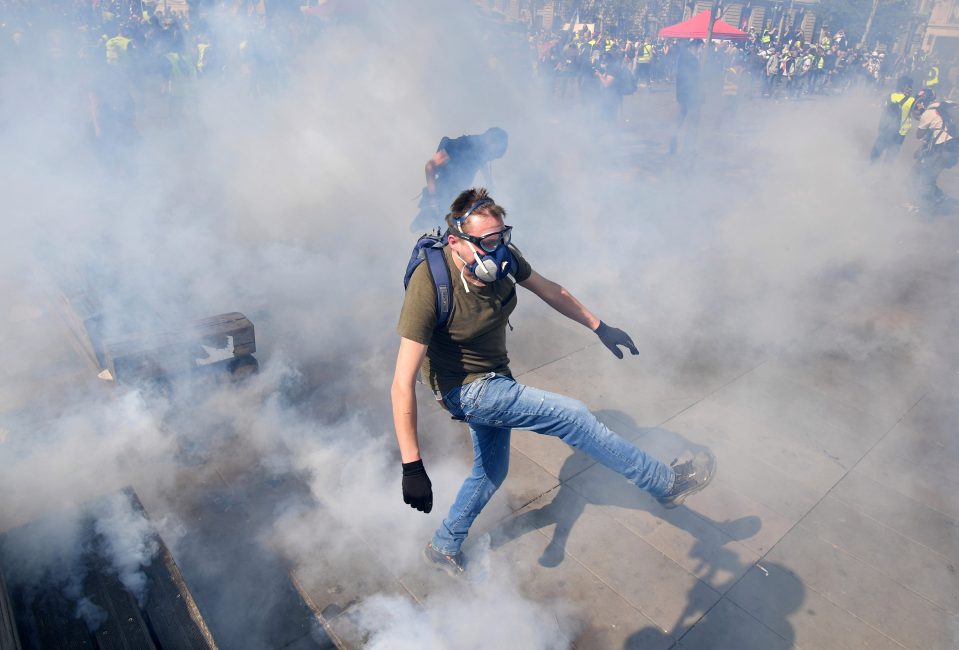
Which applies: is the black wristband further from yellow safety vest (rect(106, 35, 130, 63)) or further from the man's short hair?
yellow safety vest (rect(106, 35, 130, 63))

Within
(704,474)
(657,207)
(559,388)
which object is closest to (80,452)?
(559,388)

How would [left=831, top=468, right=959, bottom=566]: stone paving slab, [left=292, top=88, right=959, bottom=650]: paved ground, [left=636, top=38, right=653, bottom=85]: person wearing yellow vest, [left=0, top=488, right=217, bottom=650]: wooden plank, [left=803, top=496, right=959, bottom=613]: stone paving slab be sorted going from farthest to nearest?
[left=636, top=38, right=653, bottom=85]: person wearing yellow vest, [left=831, top=468, right=959, bottom=566]: stone paving slab, [left=803, top=496, right=959, bottom=613]: stone paving slab, [left=292, top=88, right=959, bottom=650]: paved ground, [left=0, top=488, right=217, bottom=650]: wooden plank

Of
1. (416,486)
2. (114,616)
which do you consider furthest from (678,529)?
(114,616)

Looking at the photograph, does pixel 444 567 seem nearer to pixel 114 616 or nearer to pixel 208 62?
pixel 114 616

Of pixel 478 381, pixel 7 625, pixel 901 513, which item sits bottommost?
pixel 901 513

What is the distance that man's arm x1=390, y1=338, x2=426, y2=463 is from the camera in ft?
7.13

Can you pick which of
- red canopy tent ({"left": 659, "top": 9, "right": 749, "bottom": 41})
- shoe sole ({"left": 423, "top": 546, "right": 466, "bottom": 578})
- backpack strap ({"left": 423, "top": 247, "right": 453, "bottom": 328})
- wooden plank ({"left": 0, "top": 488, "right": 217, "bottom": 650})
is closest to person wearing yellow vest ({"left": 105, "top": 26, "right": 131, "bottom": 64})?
wooden plank ({"left": 0, "top": 488, "right": 217, "bottom": 650})

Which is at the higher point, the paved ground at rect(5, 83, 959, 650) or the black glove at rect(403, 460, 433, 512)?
the black glove at rect(403, 460, 433, 512)

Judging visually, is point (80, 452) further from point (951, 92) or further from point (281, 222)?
point (951, 92)

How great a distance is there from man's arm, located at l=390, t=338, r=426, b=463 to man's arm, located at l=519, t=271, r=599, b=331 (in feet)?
1.98

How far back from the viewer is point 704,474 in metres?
2.86

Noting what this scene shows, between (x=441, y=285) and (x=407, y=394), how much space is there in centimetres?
38

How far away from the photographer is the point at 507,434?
260 cm

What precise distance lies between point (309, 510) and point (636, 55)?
19945 mm
